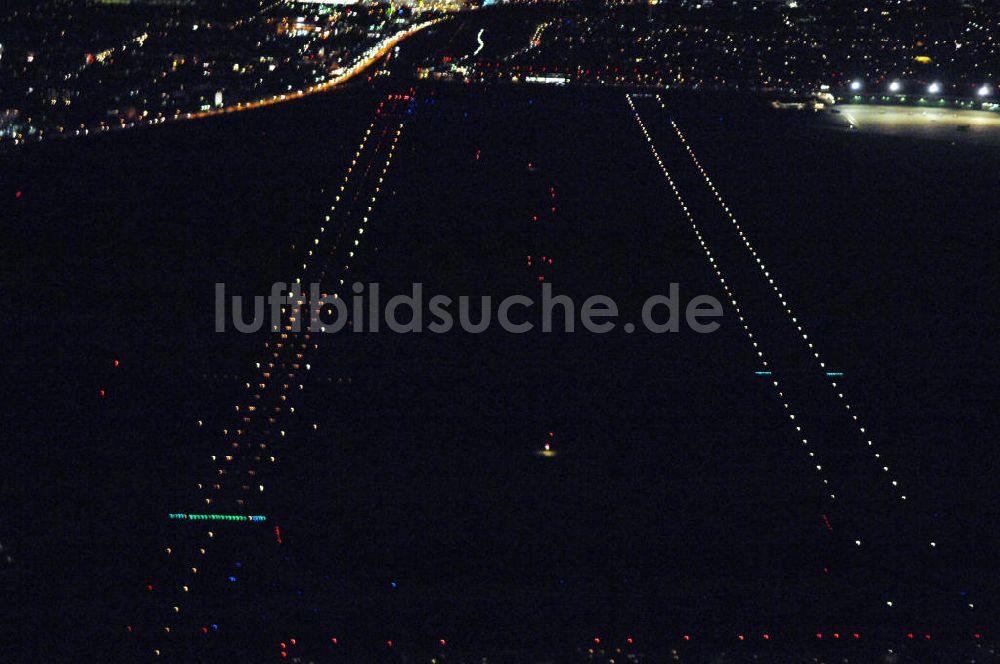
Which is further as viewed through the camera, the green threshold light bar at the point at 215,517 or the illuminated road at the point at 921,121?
the illuminated road at the point at 921,121

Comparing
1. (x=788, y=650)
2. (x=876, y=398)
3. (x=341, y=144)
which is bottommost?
(x=788, y=650)

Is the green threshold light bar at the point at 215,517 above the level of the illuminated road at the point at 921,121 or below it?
below

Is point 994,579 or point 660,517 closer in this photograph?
point 994,579

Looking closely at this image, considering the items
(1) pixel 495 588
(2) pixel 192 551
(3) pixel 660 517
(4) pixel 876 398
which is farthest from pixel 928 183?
(2) pixel 192 551

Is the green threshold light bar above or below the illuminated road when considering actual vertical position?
below

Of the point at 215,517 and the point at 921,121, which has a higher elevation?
the point at 921,121

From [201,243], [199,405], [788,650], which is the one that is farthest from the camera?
[201,243]

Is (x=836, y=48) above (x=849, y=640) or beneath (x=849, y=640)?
above

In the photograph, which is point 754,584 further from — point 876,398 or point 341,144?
point 341,144

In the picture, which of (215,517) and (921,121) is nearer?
(215,517)

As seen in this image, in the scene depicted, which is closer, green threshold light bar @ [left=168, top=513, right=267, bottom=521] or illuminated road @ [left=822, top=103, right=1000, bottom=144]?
green threshold light bar @ [left=168, top=513, right=267, bottom=521]

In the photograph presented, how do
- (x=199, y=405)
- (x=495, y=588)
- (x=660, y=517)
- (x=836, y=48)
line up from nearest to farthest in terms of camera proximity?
(x=495, y=588), (x=660, y=517), (x=199, y=405), (x=836, y=48)
